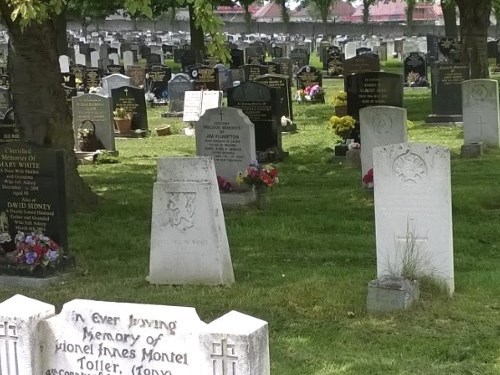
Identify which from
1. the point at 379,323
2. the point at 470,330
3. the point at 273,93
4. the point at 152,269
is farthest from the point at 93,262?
the point at 273,93

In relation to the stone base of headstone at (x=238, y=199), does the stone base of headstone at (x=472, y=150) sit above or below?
above

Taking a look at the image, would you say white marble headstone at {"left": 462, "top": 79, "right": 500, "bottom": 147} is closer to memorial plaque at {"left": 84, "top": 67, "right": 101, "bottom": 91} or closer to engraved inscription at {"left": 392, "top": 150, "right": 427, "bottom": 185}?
engraved inscription at {"left": 392, "top": 150, "right": 427, "bottom": 185}

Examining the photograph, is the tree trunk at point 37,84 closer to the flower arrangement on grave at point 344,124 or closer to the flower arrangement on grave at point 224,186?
the flower arrangement on grave at point 224,186

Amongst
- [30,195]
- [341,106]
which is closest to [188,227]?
[30,195]

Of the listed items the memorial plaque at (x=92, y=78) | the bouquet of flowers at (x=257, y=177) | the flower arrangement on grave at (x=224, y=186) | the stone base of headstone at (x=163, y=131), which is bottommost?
the flower arrangement on grave at (x=224, y=186)

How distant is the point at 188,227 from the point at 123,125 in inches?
472

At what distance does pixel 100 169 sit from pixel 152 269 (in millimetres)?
7672

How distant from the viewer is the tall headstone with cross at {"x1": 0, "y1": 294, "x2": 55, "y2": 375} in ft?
12.8

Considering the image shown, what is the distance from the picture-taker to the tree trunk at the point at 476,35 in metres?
19.9

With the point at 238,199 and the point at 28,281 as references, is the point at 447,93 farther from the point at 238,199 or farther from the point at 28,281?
the point at 28,281

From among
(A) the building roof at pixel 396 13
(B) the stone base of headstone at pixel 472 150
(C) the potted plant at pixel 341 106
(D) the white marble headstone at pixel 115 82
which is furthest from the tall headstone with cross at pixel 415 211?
(A) the building roof at pixel 396 13

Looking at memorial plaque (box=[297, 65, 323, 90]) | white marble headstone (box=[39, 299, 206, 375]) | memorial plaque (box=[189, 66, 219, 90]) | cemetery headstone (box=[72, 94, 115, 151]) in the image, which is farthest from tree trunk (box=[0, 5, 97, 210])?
memorial plaque (box=[297, 65, 323, 90])

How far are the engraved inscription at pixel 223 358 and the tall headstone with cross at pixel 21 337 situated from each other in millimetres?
792

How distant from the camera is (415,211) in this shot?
6902 millimetres
